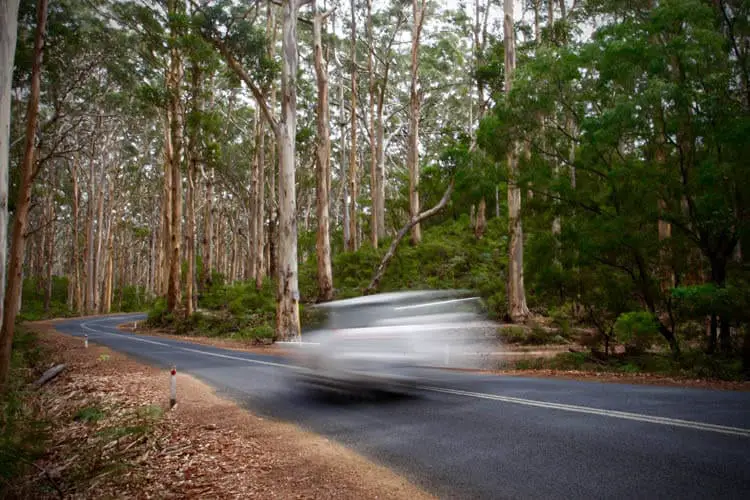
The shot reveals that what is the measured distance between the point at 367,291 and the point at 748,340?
14854 millimetres

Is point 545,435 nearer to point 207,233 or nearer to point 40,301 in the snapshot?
point 207,233

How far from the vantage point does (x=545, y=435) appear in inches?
199

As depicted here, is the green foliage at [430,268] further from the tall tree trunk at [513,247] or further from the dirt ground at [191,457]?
the dirt ground at [191,457]

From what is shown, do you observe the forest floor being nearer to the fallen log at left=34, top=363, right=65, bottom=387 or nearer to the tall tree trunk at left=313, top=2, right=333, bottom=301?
the tall tree trunk at left=313, top=2, right=333, bottom=301

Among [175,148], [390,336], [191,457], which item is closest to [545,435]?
[390,336]

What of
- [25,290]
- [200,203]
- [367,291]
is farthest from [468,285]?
[25,290]

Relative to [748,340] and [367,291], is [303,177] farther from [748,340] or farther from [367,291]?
[748,340]

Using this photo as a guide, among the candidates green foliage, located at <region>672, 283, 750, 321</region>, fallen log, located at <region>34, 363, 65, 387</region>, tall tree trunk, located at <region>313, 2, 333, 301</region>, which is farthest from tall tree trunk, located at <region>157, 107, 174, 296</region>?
green foliage, located at <region>672, 283, 750, 321</region>

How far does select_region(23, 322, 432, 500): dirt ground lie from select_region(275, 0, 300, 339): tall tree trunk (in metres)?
7.66

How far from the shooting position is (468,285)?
22.3 m

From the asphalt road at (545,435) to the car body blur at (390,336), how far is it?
61 cm

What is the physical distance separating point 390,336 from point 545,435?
3353 mm

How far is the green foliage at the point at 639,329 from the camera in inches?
430

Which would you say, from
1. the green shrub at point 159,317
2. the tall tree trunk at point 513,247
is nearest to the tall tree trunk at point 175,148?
the green shrub at point 159,317
